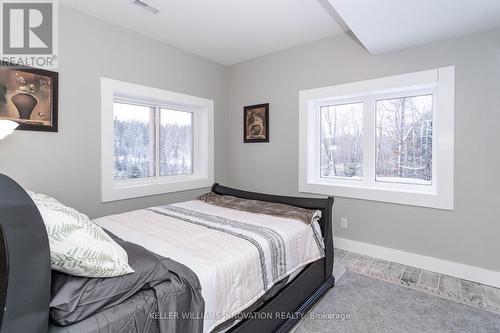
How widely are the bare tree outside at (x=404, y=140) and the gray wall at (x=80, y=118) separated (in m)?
2.76

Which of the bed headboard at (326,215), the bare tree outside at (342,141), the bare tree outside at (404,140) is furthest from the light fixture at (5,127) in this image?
the bare tree outside at (404,140)

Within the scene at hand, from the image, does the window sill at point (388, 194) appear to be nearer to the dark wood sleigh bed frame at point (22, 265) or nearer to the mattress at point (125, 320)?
the mattress at point (125, 320)

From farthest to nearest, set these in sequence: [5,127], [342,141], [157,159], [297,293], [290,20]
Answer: [157,159] → [342,141] → [290,20] → [5,127] → [297,293]

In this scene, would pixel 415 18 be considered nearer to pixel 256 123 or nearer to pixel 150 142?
pixel 256 123

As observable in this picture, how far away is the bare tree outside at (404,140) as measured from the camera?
2754mm

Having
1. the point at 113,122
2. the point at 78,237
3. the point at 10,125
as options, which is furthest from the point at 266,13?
the point at 78,237

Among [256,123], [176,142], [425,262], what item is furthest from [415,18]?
[176,142]

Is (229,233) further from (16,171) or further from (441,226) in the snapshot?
(441,226)

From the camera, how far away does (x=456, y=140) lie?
2461 mm

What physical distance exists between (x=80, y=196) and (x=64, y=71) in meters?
1.20

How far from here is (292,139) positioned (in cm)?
349

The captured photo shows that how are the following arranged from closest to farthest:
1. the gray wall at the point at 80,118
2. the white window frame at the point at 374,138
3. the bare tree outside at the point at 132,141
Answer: the gray wall at the point at 80,118 → the white window frame at the point at 374,138 → the bare tree outside at the point at 132,141

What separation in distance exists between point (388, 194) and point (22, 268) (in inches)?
119

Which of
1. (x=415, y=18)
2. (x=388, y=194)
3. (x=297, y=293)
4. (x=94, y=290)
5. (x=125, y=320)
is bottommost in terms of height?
(x=297, y=293)
